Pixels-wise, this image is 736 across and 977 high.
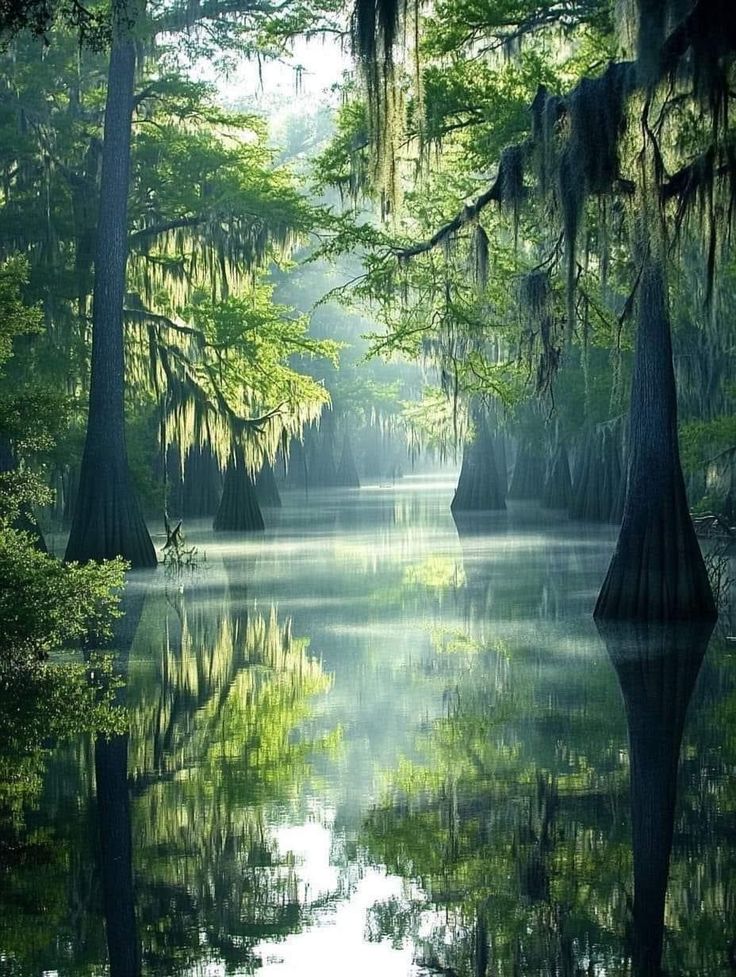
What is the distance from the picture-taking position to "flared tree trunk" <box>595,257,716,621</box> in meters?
13.9

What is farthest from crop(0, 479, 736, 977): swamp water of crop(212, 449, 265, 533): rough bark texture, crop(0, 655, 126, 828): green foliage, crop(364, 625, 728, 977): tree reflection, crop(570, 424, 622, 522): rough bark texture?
crop(570, 424, 622, 522): rough bark texture

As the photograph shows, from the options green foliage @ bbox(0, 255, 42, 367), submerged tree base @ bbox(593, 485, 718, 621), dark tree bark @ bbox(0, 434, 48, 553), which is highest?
green foliage @ bbox(0, 255, 42, 367)

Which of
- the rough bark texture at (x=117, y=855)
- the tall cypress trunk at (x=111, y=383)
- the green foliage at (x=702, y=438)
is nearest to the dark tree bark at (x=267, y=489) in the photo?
the tall cypress trunk at (x=111, y=383)

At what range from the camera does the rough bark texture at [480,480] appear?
40.6m

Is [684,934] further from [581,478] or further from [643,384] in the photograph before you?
[581,478]

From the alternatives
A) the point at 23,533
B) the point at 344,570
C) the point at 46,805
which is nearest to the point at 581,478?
the point at 344,570

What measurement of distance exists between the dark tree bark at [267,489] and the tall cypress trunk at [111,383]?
23287mm

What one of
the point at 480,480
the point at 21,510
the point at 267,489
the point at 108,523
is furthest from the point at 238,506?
the point at 267,489

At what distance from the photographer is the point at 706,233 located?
13.8 metres

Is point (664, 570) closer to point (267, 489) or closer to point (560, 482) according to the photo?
point (560, 482)

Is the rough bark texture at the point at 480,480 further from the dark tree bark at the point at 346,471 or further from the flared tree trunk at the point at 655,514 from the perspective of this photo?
the dark tree bark at the point at 346,471

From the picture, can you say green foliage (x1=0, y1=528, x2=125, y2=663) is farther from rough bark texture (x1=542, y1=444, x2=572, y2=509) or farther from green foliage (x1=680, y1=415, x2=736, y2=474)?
rough bark texture (x1=542, y1=444, x2=572, y2=509)

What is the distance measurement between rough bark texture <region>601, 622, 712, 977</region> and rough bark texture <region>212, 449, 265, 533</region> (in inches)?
719

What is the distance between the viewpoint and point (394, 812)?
6742 millimetres
